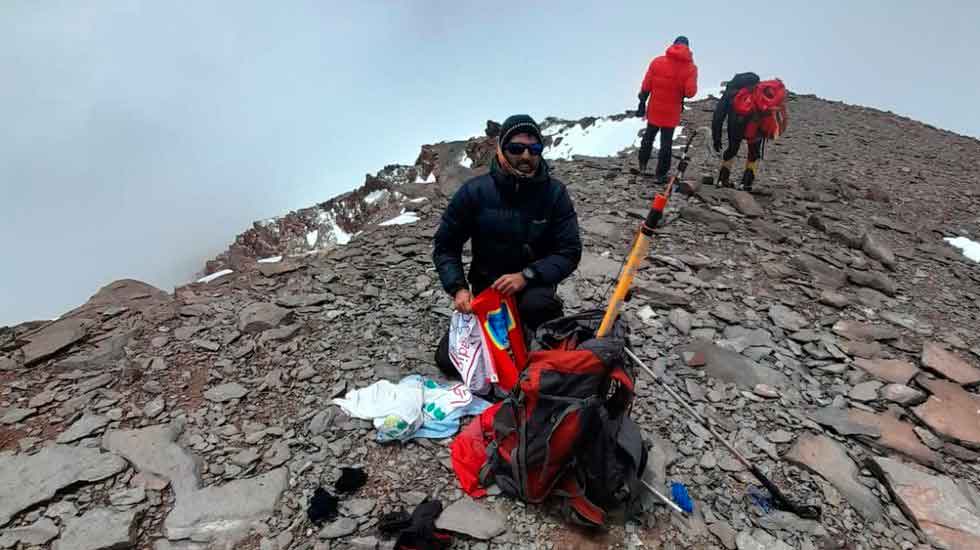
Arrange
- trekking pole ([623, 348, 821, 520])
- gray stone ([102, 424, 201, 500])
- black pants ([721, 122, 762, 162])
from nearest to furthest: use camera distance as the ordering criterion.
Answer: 1. trekking pole ([623, 348, 821, 520])
2. gray stone ([102, 424, 201, 500])
3. black pants ([721, 122, 762, 162])

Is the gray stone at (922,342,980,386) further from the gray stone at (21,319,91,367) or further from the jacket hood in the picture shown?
the gray stone at (21,319,91,367)

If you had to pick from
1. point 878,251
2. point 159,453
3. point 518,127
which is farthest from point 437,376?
point 878,251

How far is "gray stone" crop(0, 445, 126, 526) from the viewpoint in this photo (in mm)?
3490

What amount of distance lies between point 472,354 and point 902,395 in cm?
431

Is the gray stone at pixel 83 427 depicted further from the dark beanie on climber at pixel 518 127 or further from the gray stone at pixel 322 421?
the dark beanie on climber at pixel 518 127

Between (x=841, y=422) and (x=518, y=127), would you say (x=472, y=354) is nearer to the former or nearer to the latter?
(x=518, y=127)

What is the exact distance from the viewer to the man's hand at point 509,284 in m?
4.13

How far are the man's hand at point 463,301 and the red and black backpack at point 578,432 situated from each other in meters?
0.96

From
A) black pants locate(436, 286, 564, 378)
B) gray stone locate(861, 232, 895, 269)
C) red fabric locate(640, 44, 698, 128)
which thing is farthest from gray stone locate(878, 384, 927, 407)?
red fabric locate(640, 44, 698, 128)

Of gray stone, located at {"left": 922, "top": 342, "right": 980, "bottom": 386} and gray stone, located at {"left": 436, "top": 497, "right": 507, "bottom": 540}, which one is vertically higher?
gray stone, located at {"left": 436, "top": 497, "right": 507, "bottom": 540}

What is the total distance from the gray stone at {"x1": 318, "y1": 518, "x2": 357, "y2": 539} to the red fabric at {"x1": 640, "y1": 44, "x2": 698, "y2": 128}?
30.8ft

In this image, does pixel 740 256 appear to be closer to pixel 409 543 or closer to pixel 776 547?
pixel 776 547

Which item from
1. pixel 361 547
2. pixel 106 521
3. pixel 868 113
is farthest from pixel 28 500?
pixel 868 113

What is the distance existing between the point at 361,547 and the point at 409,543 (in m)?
0.32
